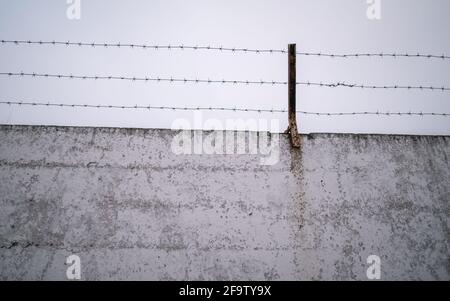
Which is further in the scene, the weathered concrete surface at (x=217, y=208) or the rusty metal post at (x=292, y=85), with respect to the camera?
the rusty metal post at (x=292, y=85)

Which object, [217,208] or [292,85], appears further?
[292,85]

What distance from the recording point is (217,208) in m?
2.38

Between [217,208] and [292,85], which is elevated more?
[292,85]

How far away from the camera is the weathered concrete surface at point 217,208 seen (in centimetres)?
221

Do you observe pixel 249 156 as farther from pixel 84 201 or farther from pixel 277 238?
pixel 84 201

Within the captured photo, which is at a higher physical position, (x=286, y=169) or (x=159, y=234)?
(x=286, y=169)

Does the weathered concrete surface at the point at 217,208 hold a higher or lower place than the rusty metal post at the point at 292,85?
lower

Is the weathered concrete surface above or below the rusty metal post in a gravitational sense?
below

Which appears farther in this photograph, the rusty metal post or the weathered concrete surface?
the rusty metal post

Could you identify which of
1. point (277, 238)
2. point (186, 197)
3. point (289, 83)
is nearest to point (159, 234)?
point (186, 197)

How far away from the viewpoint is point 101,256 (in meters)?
2.19

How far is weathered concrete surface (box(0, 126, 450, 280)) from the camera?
221cm

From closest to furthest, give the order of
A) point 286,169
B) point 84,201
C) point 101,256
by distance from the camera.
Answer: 1. point 101,256
2. point 84,201
3. point 286,169

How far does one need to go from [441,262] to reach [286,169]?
50.6 inches
